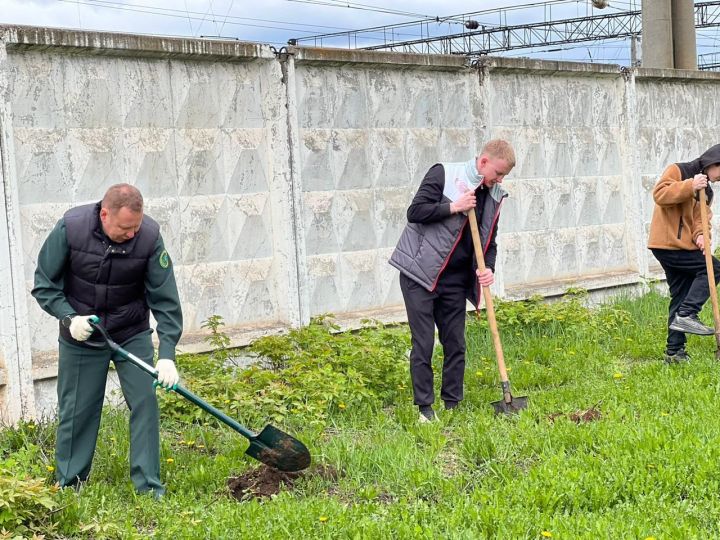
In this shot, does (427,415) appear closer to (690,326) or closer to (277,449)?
(277,449)

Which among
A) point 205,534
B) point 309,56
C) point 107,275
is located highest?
point 309,56

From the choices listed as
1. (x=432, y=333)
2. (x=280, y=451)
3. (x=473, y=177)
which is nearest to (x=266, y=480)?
(x=280, y=451)

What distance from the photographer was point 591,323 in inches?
356

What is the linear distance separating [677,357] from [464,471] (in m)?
3.01

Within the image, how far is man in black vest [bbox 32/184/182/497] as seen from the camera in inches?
202

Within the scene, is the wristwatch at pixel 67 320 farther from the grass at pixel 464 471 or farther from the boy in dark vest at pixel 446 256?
the boy in dark vest at pixel 446 256

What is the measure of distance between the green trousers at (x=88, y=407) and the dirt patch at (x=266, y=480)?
416 millimetres

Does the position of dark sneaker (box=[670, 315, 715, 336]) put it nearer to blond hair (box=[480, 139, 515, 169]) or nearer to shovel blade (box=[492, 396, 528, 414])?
shovel blade (box=[492, 396, 528, 414])

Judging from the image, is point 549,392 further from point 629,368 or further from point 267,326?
point 267,326

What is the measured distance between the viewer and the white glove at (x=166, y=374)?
5066 millimetres

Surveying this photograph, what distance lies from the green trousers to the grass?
15cm

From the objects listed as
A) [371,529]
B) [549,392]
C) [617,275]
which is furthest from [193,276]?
[617,275]

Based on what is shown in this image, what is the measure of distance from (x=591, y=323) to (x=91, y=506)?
5.32 meters

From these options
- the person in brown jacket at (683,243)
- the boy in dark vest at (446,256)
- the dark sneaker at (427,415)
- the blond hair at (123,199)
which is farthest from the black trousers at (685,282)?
the blond hair at (123,199)
